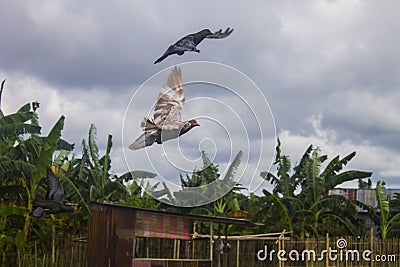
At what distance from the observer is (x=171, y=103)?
26.1 ft

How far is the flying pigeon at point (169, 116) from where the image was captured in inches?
313

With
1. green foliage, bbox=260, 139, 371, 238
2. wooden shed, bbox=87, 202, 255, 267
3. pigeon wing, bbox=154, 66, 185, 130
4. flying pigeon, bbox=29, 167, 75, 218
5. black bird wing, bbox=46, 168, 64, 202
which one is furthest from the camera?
green foliage, bbox=260, 139, 371, 238

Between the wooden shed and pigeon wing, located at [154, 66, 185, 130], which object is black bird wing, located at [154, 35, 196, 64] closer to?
pigeon wing, located at [154, 66, 185, 130]

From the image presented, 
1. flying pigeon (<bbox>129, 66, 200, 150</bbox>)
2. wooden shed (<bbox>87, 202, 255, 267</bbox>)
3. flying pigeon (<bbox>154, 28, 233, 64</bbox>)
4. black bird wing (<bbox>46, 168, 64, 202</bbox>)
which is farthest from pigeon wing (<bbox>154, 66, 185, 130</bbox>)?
black bird wing (<bbox>46, 168, 64, 202</bbox>)

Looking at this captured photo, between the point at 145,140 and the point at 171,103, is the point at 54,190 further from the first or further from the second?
the point at 171,103

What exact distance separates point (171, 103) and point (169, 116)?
19cm

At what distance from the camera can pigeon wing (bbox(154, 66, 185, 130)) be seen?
26.1 ft

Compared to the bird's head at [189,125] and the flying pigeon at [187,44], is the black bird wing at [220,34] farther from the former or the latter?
the bird's head at [189,125]

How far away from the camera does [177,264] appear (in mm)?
9742

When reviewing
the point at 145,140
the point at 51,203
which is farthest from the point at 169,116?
the point at 51,203

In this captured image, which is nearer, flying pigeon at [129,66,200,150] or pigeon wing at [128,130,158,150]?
flying pigeon at [129,66,200,150]

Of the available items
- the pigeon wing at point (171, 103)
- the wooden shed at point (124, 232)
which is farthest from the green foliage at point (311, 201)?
the pigeon wing at point (171, 103)

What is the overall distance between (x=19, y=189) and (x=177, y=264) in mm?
5192

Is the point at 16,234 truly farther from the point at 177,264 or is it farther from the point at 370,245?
the point at 370,245
